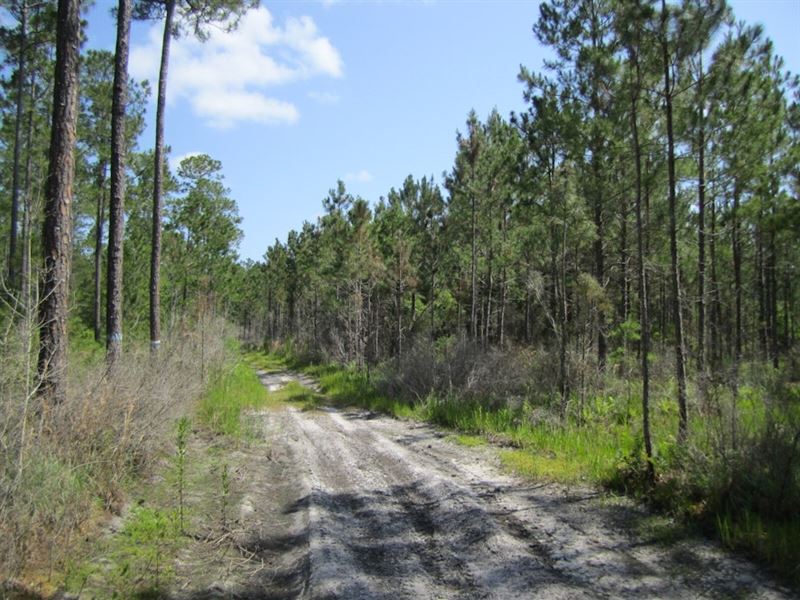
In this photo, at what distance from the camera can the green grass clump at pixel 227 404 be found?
388 inches

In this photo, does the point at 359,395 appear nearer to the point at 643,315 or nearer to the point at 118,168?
the point at 118,168

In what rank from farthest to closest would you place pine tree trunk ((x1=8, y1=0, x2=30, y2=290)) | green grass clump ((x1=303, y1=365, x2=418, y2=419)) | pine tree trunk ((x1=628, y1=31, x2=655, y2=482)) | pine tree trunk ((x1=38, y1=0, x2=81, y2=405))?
pine tree trunk ((x1=8, y1=0, x2=30, y2=290)) < green grass clump ((x1=303, y1=365, x2=418, y2=419)) < pine tree trunk ((x1=628, y1=31, x2=655, y2=482)) < pine tree trunk ((x1=38, y1=0, x2=81, y2=405))

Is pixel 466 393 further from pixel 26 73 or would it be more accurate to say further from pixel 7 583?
pixel 26 73

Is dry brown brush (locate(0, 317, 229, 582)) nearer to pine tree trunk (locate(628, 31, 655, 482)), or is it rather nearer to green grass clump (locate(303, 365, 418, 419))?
pine tree trunk (locate(628, 31, 655, 482))

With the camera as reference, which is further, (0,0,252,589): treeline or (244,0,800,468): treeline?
(244,0,800,468): treeline

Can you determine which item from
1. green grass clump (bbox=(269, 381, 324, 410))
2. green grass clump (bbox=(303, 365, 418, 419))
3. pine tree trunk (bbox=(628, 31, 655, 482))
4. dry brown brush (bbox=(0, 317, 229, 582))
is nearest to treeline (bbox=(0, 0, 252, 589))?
dry brown brush (bbox=(0, 317, 229, 582))

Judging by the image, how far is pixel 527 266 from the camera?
13.4 metres

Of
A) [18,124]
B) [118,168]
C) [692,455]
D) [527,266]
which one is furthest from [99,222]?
[692,455]

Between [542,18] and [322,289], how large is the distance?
26204 mm

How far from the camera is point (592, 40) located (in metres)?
11.0

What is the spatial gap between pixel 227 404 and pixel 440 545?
7.16 m

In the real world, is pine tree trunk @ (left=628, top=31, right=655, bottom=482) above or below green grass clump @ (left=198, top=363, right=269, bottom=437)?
above

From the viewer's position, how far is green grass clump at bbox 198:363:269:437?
9.87 metres

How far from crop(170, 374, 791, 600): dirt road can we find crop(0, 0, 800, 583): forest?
0.71 m
